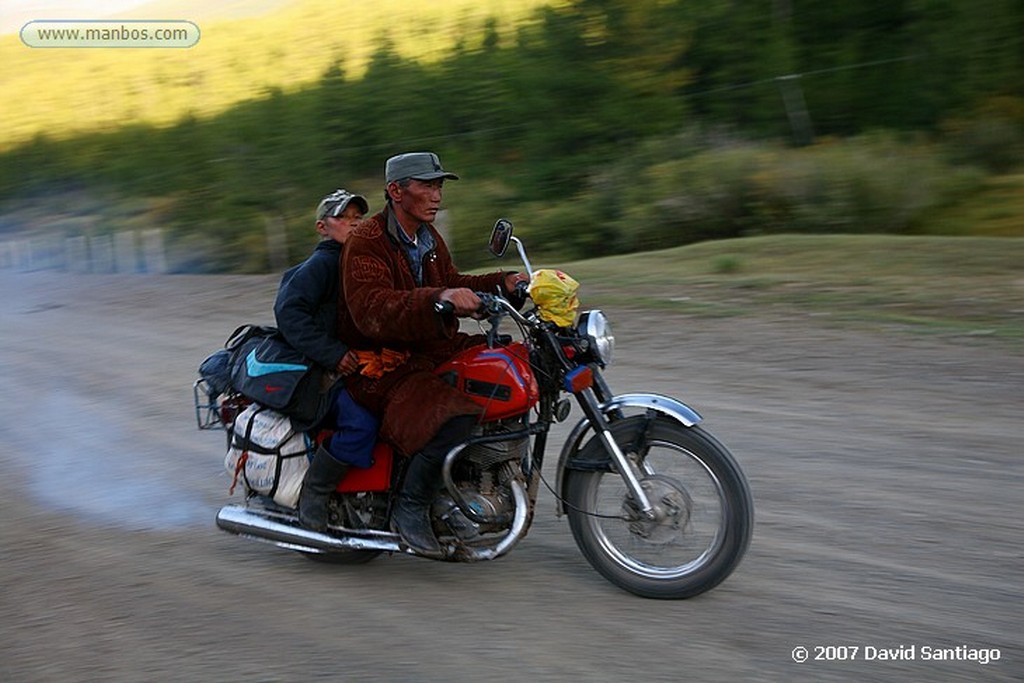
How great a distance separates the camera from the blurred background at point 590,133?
17.1 metres

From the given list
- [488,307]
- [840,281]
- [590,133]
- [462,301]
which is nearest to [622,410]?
[488,307]

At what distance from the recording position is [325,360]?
4969 mm

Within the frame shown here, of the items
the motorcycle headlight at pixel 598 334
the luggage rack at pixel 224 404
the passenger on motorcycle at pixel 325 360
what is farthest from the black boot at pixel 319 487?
the motorcycle headlight at pixel 598 334

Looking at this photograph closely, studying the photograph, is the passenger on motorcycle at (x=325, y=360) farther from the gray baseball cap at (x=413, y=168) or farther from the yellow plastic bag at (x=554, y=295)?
the yellow plastic bag at (x=554, y=295)

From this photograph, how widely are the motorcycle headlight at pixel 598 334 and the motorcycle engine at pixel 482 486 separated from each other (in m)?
0.51

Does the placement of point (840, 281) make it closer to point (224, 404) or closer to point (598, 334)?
point (598, 334)

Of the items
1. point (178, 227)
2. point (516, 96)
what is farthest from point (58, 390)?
point (516, 96)

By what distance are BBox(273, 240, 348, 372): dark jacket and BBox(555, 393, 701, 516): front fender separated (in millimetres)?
1032

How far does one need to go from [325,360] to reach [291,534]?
825 mm

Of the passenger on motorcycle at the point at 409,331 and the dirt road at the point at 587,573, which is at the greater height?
the passenger on motorcycle at the point at 409,331

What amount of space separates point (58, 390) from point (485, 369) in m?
6.35

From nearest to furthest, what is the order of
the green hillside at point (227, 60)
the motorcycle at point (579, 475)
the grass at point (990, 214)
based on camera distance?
the motorcycle at point (579, 475)
the grass at point (990, 214)
the green hillside at point (227, 60)

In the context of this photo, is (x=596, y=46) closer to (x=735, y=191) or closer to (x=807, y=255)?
(x=735, y=191)

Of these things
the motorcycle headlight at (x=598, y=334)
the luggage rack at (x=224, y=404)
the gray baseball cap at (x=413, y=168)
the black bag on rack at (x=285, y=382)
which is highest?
the gray baseball cap at (x=413, y=168)
